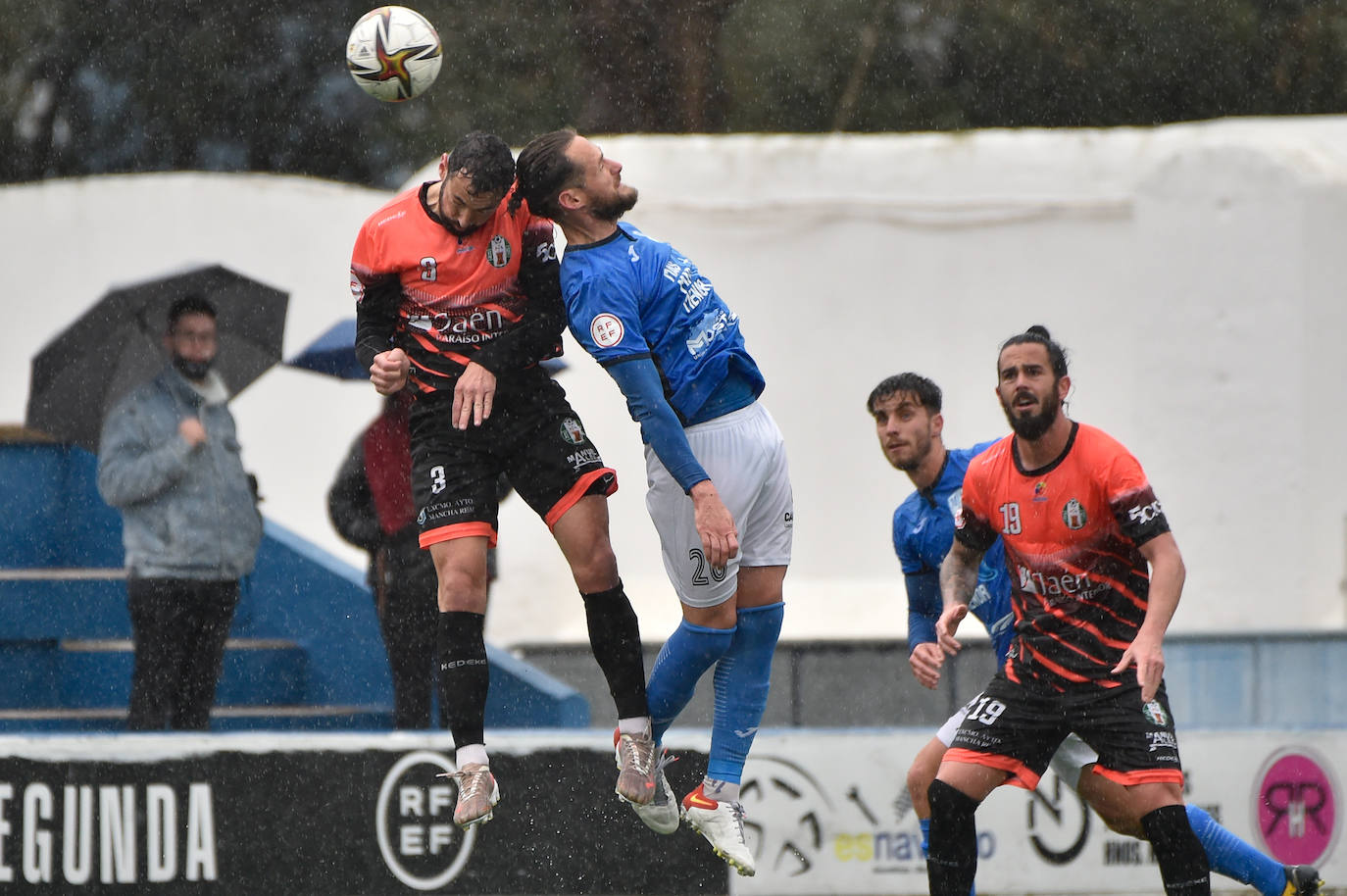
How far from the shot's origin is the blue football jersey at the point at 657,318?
5.96 m

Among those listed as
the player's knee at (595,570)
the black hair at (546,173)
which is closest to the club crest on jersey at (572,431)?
the player's knee at (595,570)

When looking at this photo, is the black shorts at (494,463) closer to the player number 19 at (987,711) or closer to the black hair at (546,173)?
the black hair at (546,173)

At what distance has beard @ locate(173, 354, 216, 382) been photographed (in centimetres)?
841

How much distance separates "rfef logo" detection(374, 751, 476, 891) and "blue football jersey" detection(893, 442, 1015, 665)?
2319mm

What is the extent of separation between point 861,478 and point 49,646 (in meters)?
6.00

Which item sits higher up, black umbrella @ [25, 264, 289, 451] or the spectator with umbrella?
black umbrella @ [25, 264, 289, 451]

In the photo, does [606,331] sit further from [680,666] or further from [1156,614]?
[1156,614]

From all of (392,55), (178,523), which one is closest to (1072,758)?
(392,55)

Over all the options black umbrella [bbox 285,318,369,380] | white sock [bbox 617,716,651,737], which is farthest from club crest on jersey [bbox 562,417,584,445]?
black umbrella [bbox 285,318,369,380]

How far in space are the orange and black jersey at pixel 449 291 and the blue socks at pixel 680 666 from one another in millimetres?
1108

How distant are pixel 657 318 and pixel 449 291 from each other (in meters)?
0.71

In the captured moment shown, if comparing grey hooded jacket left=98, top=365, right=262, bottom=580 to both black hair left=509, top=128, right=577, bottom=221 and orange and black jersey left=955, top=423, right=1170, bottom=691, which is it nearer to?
black hair left=509, top=128, right=577, bottom=221

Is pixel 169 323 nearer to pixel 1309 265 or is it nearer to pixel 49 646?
pixel 49 646

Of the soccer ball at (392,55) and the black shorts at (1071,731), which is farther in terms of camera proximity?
the soccer ball at (392,55)
